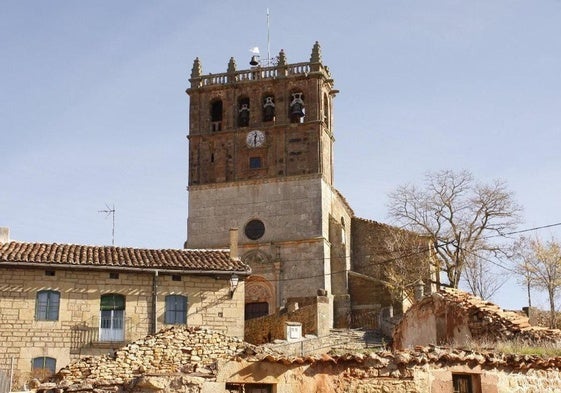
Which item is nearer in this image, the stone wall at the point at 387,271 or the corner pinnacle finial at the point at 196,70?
the stone wall at the point at 387,271

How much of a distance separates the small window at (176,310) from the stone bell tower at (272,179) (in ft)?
50.5

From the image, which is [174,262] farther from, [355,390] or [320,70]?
[320,70]

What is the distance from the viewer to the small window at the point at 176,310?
27.8 metres

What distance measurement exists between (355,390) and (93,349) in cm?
1483

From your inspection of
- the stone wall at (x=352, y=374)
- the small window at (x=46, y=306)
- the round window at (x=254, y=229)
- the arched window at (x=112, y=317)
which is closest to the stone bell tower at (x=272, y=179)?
the round window at (x=254, y=229)

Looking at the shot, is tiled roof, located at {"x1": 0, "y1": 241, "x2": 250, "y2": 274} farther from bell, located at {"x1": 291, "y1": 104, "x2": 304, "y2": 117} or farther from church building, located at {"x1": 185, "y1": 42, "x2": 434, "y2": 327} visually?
bell, located at {"x1": 291, "y1": 104, "x2": 304, "y2": 117}

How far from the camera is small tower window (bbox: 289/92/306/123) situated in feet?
155

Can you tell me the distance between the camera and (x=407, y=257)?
4525 centimetres

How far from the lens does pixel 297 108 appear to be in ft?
155

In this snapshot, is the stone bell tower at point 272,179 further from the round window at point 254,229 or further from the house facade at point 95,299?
the house facade at point 95,299

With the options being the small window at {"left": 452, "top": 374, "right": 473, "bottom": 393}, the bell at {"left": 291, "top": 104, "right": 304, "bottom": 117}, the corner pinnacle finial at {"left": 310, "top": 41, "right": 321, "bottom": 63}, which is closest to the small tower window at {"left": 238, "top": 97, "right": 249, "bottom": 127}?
the bell at {"left": 291, "top": 104, "right": 304, "bottom": 117}

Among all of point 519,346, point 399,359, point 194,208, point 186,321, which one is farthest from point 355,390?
point 194,208

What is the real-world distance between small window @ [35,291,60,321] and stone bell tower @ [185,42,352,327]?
17852 mm

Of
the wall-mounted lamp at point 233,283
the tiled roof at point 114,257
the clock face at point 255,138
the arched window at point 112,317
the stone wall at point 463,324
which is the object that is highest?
the clock face at point 255,138
